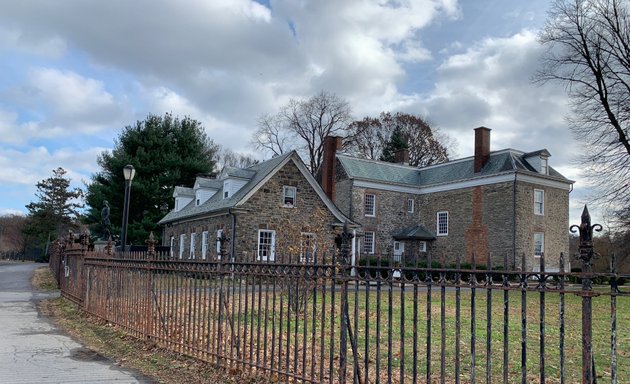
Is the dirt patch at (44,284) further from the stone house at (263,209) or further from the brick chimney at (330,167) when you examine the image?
the brick chimney at (330,167)

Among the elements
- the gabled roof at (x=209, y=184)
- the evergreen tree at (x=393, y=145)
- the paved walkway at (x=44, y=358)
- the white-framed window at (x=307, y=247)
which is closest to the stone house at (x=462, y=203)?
the gabled roof at (x=209, y=184)

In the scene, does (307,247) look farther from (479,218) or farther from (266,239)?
(479,218)

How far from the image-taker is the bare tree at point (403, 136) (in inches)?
2303

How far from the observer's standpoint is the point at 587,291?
3684mm

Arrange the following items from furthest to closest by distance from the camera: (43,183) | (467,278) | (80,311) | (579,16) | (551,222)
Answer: (43,183) → (551,222) → (579,16) → (80,311) → (467,278)

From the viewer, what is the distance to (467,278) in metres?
4.59

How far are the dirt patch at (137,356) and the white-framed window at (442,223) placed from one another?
29.3m

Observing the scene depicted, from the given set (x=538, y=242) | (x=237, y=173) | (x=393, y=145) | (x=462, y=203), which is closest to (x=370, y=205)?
(x=462, y=203)

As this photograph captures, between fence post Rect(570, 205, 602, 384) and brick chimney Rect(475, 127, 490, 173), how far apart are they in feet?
111

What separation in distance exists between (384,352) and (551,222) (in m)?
31.4

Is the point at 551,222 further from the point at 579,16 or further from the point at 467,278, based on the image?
the point at 467,278

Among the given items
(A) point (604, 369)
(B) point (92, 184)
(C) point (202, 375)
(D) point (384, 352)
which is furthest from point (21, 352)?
(B) point (92, 184)

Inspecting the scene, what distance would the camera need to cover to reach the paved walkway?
726cm

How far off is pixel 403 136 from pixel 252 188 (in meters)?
34.5
